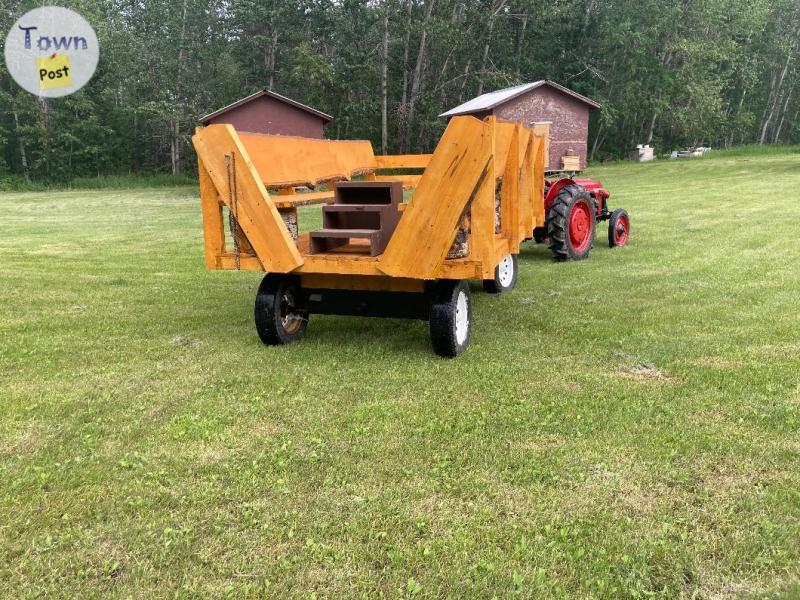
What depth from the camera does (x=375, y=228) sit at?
4773mm

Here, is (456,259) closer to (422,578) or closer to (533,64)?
(422,578)

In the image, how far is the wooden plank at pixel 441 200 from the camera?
3.80 meters

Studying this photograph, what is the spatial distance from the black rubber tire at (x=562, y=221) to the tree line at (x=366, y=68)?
2416cm

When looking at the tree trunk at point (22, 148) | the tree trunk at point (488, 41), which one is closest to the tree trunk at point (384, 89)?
the tree trunk at point (488, 41)

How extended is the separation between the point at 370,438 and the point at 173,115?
35.2 meters

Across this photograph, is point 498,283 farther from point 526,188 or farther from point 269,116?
point 269,116

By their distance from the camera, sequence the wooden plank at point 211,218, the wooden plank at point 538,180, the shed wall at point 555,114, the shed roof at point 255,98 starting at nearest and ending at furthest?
the wooden plank at point 211,218 < the wooden plank at point 538,180 < the shed wall at point 555,114 < the shed roof at point 255,98

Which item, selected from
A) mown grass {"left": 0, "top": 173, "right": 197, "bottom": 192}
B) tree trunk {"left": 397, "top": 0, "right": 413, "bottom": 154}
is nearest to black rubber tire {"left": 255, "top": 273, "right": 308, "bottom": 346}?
tree trunk {"left": 397, "top": 0, "right": 413, "bottom": 154}

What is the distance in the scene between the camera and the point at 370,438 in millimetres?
3213

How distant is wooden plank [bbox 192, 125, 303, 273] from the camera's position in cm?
412

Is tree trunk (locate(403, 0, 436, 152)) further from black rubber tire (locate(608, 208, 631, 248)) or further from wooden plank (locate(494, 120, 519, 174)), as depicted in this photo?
wooden plank (locate(494, 120, 519, 174))

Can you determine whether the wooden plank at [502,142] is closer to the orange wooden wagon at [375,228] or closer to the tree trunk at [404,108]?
the orange wooden wagon at [375,228]

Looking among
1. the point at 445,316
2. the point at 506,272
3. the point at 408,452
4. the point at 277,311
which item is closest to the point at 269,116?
the point at 506,272

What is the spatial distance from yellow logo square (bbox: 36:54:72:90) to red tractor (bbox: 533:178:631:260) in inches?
1127
